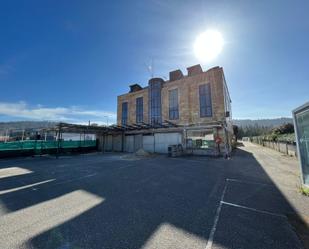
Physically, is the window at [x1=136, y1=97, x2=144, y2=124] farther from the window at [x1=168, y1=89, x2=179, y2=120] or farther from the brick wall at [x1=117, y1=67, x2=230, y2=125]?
the window at [x1=168, y1=89, x2=179, y2=120]

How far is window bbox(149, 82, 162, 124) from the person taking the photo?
2148 cm

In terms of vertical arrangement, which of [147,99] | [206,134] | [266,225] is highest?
→ [147,99]

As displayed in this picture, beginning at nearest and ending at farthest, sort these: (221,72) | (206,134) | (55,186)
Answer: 1. (55,186)
2. (206,134)
3. (221,72)

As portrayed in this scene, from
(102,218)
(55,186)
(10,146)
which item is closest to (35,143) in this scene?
(10,146)

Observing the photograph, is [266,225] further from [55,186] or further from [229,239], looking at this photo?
[55,186]

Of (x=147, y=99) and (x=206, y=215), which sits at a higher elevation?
(x=147, y=99)

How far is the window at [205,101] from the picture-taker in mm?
17411

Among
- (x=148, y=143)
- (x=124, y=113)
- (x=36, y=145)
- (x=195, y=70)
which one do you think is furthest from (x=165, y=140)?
(x=36, y=145)

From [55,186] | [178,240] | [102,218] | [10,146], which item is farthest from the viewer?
[10,146]

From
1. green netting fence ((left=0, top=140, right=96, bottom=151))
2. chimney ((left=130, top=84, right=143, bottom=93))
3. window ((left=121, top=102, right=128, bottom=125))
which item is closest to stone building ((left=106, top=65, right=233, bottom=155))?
window ((left=121, top=102, right=128, bottom=125))

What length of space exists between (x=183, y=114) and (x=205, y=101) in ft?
9.87

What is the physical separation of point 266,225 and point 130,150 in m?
19.0

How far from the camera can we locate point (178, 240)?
249cm

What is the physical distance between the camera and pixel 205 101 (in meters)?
17.8
